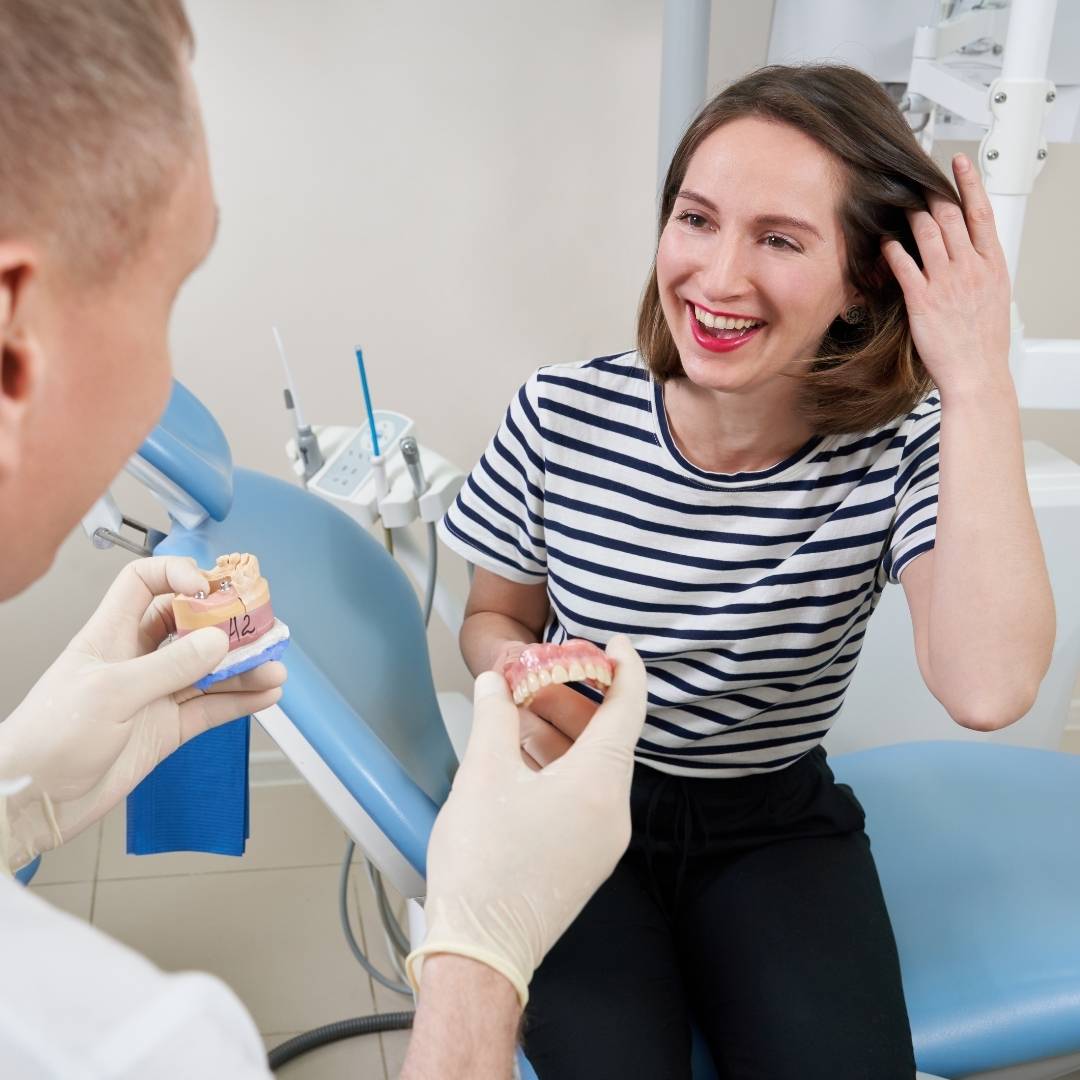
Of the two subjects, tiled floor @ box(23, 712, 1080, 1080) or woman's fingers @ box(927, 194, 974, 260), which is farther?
tiled floor @ box(23, 712, 1080, 1080)

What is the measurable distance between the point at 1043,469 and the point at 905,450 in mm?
484

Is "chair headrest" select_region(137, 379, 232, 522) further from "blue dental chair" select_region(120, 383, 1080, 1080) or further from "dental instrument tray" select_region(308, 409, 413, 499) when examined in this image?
"dental instrument tray" select_region(308, 409, 413, 499)

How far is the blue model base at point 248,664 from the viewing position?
988mm

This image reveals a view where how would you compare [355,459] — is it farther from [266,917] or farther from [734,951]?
[266,917]

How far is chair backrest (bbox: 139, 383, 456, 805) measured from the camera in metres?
1.08

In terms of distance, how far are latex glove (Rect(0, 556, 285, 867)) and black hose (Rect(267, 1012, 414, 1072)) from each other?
865 mm

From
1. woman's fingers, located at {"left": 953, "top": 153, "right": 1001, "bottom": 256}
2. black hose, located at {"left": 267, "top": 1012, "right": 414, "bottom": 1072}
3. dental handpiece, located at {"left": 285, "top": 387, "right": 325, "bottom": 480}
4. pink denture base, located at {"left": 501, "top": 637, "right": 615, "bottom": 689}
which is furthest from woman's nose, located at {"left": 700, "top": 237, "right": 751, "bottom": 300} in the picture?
black hose, located at {"left": 267, "top": 1012, "right": 414, "bottom": 1072}

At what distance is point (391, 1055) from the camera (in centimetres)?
176

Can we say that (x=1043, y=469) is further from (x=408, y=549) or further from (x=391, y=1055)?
(x=391, y=1055)

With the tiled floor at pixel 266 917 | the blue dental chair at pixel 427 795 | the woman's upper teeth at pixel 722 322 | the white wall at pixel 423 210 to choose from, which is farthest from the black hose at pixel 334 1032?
the woman's upper teeth at pixel 722 322

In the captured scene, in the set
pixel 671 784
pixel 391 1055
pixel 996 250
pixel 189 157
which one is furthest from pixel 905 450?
pixel 391 1055

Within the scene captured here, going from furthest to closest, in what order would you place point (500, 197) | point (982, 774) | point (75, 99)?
point (500, 197), point (982, 774), point (75, 99)

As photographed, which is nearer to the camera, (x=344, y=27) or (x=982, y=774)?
(x=982, y=774)

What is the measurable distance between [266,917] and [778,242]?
148 cm
